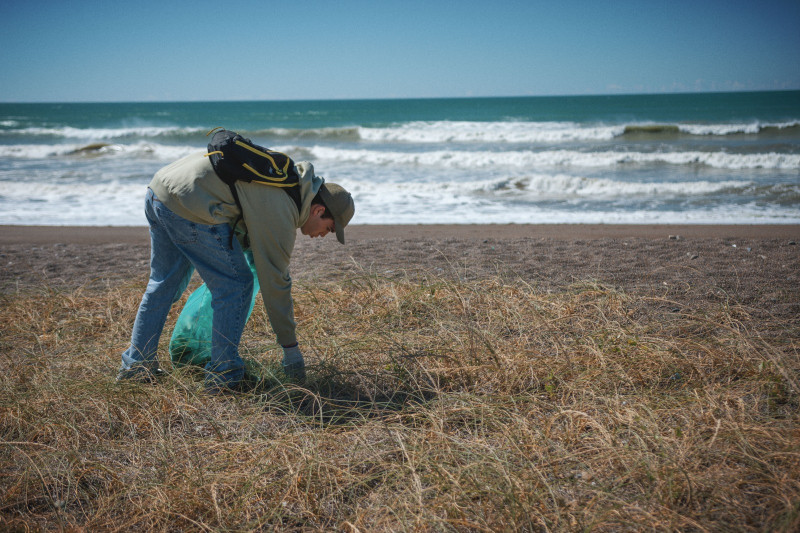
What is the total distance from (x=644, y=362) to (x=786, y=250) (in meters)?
3.40

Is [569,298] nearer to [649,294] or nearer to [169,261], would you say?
[649,294]

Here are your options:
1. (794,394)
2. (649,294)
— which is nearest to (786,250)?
(649,294)

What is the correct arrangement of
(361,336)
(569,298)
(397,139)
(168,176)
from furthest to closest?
(397,139)
(569,298)
(361,336)
(168,176)

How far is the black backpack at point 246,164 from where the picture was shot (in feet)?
7.50

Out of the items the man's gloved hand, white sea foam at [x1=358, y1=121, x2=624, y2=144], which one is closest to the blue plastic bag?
the man's gloved hand

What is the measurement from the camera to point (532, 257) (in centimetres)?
520

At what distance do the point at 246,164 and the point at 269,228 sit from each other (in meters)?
0.28

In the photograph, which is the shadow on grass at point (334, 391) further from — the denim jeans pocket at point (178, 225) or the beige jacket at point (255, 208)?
the denim jeans pocket at point (178, 225)

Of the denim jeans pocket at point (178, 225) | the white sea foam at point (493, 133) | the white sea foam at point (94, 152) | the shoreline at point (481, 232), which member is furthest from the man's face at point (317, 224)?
the white sea foam at point (493, 133)

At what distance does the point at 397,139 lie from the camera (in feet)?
79.9

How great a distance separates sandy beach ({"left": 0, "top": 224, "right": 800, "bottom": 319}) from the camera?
4.22 metres

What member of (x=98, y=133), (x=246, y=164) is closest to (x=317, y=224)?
(x=246, y=164)

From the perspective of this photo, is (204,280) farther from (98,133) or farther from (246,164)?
(98,133)

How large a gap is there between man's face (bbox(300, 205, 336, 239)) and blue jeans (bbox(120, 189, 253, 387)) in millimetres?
340
